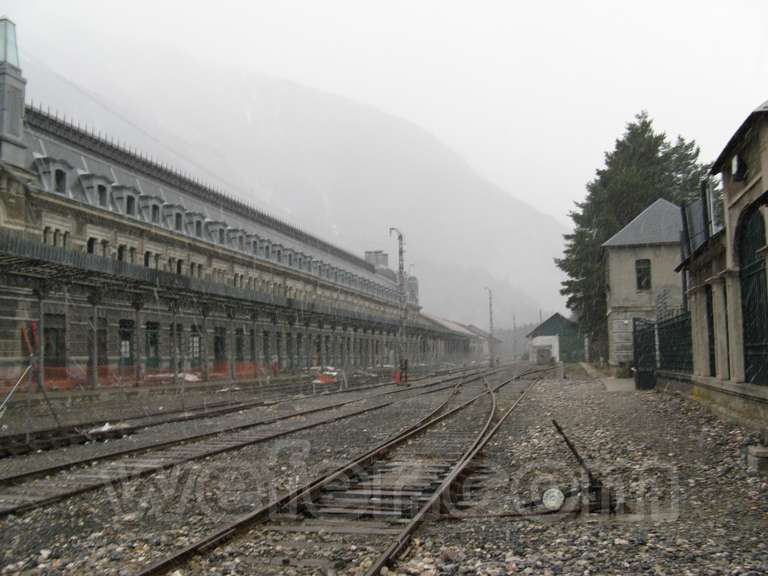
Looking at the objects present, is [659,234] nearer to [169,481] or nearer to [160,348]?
[160,348]

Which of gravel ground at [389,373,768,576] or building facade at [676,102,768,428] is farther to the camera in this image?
building facade at [676,102,768,428]

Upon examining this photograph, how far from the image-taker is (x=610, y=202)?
48.8 m

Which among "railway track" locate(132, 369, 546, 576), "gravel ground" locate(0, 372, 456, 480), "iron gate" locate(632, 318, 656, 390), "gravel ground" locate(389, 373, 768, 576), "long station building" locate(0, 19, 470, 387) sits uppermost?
"long station building" locate(0, 19, 470, 387)

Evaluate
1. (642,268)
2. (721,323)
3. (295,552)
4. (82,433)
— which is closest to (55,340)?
(82,433)

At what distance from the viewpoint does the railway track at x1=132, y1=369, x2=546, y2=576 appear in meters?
5.89

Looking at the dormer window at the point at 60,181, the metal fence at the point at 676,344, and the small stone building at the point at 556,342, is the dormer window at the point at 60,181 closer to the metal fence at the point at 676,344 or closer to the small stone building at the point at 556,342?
the metal fence at the point at 676,344

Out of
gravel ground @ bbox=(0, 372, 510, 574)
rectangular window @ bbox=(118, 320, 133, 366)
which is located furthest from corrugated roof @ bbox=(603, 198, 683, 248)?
gravel ground @ bbox=(0, 372, 510, 574)

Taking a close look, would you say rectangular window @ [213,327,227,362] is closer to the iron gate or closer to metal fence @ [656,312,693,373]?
the iron gate

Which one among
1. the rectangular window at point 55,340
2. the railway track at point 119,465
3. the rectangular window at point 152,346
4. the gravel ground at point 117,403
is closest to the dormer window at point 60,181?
the rectangular window at point 55,340

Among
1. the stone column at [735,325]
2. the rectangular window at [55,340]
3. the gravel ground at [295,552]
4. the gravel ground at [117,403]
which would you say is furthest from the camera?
the rectangular window at [55,340]

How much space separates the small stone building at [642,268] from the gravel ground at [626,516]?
1128 inches

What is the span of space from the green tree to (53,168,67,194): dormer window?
33.6 metres

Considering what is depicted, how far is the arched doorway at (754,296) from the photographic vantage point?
36.8ft

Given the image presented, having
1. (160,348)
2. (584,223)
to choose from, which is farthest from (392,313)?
(160,348)
